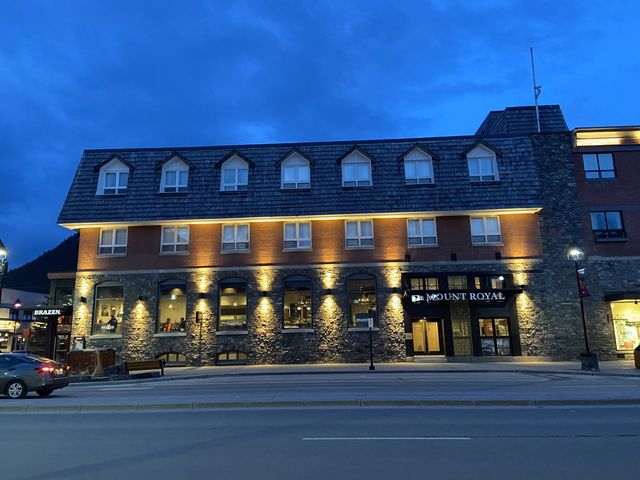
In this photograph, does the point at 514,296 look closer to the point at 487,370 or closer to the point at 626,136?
the point at 487,370

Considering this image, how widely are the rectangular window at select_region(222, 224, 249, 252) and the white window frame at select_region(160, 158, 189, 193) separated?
3932 mm

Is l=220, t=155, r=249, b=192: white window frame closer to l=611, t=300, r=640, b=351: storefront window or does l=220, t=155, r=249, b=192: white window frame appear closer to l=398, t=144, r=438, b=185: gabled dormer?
l=398, t=144, r=438, b=185: gabled dormer

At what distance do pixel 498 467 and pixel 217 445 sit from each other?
421 centimetres

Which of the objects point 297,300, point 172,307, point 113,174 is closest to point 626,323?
point 297,300

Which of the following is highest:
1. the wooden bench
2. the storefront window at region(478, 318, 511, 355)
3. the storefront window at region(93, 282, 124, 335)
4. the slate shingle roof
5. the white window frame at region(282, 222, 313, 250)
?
the slate shingle roof

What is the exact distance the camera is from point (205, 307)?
27859 mm

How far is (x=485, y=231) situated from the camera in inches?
1114

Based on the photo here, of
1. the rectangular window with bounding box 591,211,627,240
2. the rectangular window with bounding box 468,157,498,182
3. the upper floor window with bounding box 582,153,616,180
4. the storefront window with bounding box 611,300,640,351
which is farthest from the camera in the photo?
the rectangular window with bounding box 468,157,498,182

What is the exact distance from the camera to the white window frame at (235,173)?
29.7m

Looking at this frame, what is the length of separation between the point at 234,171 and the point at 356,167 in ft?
25.4

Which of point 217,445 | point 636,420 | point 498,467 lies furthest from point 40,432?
point 636,420

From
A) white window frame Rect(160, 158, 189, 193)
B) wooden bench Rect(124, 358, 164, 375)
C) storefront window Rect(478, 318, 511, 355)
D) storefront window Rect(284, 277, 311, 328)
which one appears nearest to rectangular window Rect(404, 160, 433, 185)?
storefront window Rect(284, 277, 311, 328)

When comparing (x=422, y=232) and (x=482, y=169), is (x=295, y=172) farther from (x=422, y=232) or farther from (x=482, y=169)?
(x=482, y=169)

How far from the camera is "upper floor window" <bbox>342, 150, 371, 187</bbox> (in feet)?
96.7
